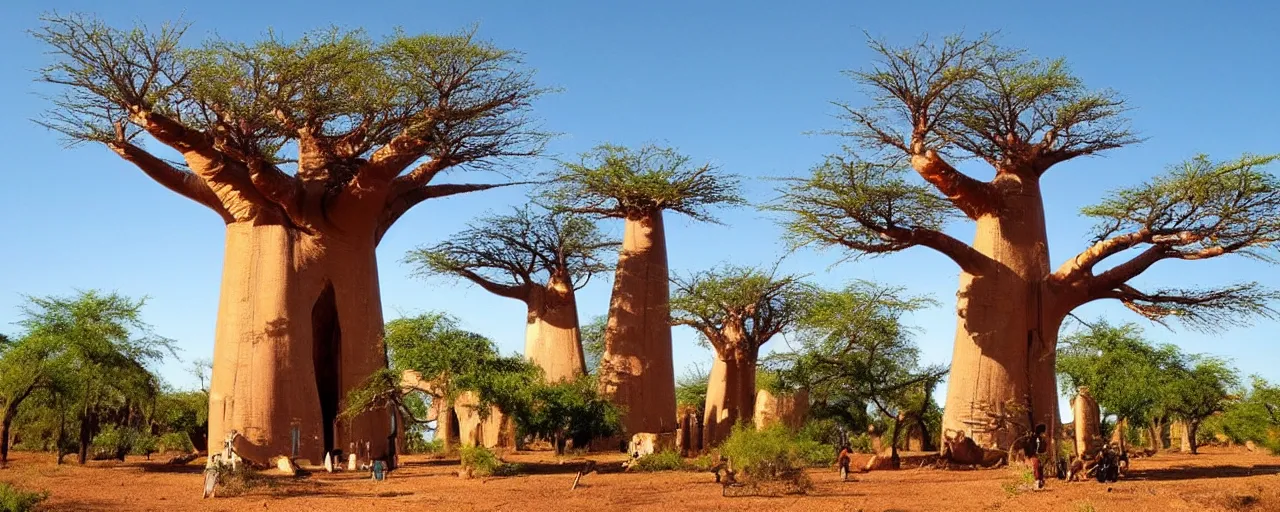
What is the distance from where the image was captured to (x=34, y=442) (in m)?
21.7

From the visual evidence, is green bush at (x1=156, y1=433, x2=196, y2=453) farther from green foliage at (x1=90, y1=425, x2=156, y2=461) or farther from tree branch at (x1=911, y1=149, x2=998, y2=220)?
tree branch at (x1=911, y1=149, x2=998, y2=220)

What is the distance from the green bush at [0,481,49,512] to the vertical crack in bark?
748cm

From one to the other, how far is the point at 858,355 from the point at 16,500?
12.3 m

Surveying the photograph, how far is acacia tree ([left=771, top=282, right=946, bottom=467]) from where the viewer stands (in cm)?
1884

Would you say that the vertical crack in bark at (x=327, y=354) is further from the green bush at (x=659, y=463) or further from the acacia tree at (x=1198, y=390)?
the acacia tree at (x=1198, y=390)

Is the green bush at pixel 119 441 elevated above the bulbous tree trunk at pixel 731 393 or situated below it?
below

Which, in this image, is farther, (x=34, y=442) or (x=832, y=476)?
(x=34, y=442)

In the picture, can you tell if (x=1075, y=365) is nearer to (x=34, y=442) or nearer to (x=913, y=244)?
→ (x=913, y=244)

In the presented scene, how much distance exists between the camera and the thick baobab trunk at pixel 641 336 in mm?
21281

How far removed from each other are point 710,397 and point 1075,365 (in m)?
7.25

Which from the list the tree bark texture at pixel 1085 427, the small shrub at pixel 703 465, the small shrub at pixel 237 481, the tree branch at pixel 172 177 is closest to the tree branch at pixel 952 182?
the tree bark texture at pixel 1085 427

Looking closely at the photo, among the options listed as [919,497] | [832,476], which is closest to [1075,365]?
[832,476]

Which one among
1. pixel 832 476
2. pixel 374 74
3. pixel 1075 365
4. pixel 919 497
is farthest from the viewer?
pixel 1075 365

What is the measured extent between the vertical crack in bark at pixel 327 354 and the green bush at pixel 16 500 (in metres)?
7.48
